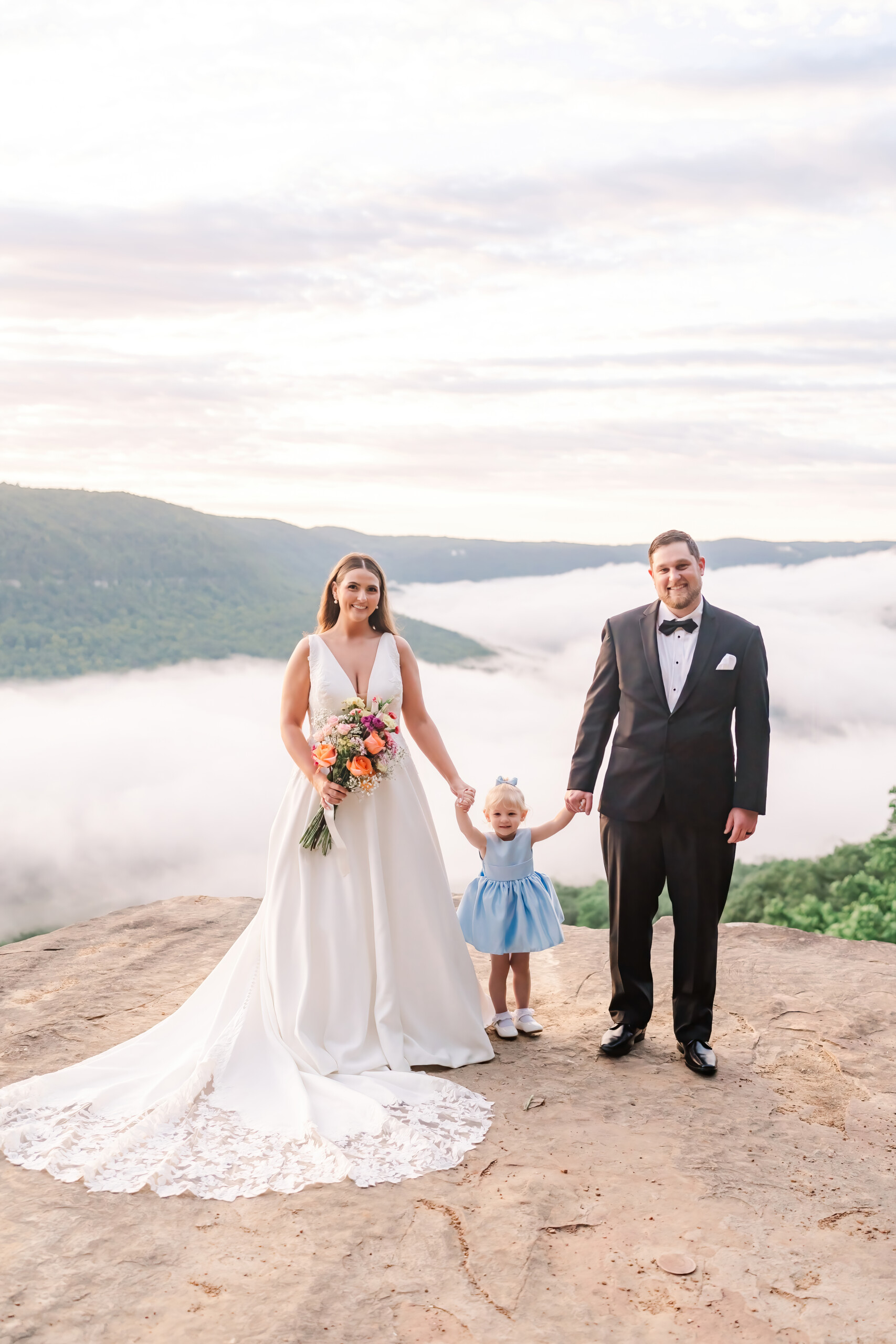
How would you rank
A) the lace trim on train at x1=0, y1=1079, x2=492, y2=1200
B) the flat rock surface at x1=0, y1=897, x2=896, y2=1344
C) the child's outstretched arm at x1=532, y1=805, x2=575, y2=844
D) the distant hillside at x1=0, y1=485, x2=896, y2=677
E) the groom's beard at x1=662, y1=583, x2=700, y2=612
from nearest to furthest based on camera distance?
the flat rock surface at x1=0, y1=897, x2=896, y2=1344
the lace trim on train at x1=0, y1=1079, x2=492, y2=1200
the groom's beard at x1=662, y1=583, x2=700, y2=612
the child's outstretched arm at x1=532, y1=805, x2=575, y2=844
the distant hillside at x1=0, y1=485, x2=896, y2=677

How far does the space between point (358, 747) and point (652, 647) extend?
4.88ft

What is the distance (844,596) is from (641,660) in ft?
114

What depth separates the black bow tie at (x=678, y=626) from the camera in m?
4.68

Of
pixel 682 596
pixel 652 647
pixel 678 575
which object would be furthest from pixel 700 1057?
pixel 678 575

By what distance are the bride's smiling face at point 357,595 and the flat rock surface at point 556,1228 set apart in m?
2.26

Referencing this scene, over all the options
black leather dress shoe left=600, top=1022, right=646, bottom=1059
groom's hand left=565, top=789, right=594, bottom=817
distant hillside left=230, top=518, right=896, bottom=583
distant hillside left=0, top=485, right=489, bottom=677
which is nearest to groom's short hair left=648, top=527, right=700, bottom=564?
groom's hand left=565, top=789, right=594, bottom=817

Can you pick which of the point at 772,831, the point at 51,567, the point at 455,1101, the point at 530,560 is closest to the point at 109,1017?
the point at 455,1101

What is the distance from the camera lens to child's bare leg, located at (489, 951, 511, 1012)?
5.14m

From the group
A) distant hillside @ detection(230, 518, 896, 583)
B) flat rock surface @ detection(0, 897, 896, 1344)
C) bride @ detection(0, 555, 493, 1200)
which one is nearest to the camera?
flat rock surface @ detection(0, 897, 896, 1344)

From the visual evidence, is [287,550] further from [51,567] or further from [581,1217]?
[581,1217]

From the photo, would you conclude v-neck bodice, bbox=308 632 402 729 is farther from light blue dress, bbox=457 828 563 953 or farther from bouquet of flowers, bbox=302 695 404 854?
light blue dress, bbox=457 828 563 953

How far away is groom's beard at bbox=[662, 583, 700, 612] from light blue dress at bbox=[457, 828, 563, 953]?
4.60 feet

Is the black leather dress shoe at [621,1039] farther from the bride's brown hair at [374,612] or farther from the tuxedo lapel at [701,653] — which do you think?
the bride's brown hair at [374,612]

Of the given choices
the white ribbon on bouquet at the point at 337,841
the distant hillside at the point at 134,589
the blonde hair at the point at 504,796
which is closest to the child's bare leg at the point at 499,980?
the blonde hair at the point at 504,796
